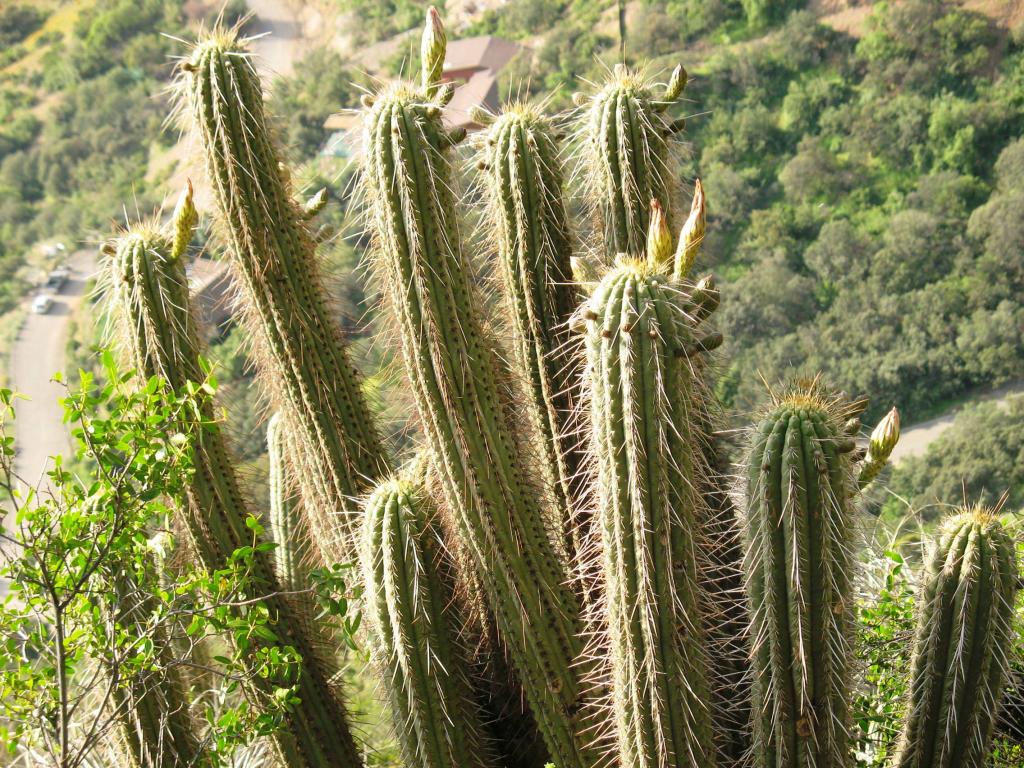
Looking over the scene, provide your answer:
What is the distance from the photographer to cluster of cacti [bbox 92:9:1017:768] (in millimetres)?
2383

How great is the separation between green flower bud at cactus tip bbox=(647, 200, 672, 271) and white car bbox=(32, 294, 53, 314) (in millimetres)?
17264

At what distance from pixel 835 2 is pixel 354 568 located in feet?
51.9

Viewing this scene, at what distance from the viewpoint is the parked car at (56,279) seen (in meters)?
18.4

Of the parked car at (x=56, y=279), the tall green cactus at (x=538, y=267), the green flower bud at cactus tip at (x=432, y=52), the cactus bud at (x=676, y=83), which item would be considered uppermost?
the green flower bud at cactus tip at (x=432, y=52)

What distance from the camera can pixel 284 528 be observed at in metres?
4.11

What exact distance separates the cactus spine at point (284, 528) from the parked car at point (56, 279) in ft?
52.7

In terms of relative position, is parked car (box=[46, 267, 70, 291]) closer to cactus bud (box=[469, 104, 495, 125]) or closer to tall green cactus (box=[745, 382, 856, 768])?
cactus bud (box=[469, 104, 495, 125])

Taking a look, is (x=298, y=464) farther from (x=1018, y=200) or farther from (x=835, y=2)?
(x=835, y=2)

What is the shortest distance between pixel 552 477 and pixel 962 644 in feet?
4.11

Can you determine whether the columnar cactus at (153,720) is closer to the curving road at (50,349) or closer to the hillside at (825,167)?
the hillside at (825,167)

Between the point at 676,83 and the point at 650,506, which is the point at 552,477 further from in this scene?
the point at 676,83

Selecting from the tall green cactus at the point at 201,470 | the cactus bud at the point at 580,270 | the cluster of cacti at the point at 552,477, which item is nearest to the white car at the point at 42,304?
the tall green cactus at the point at 201,470

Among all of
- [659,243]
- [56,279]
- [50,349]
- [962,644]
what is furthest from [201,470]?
[56,279]

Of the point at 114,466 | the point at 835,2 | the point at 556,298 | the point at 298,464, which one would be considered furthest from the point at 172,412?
the point at 835,2
